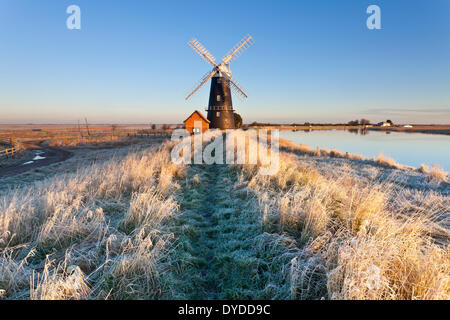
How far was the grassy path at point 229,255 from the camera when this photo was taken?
272 centimetres

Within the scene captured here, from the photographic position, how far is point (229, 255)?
11.1 ft

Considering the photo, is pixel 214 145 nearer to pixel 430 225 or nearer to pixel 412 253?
pixel 430 225

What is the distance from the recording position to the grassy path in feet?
8.94

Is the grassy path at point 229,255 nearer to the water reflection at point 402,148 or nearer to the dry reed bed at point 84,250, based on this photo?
the dry reed bed at point 84,250

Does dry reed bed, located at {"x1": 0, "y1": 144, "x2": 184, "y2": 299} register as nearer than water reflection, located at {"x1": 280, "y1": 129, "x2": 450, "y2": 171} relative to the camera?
Yes

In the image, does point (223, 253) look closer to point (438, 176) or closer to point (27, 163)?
point (438, 176)

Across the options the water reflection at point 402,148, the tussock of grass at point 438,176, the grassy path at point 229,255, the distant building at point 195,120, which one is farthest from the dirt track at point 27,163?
the water reflection at point 402,148

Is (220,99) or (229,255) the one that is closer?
(229,255)

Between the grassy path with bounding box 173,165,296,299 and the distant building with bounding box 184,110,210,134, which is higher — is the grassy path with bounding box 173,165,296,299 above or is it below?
below

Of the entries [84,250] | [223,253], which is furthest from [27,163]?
[223,253]

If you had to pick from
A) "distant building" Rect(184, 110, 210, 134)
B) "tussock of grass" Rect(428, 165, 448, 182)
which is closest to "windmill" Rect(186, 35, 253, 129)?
"distant building" Rect(184, 110, 210, 134)

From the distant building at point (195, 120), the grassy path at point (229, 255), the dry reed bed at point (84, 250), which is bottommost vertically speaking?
the grassy path at point (229, 255)

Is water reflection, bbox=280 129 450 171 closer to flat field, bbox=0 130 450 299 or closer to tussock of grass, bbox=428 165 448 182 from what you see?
tussock of grass, bbox=428 165 448 182
